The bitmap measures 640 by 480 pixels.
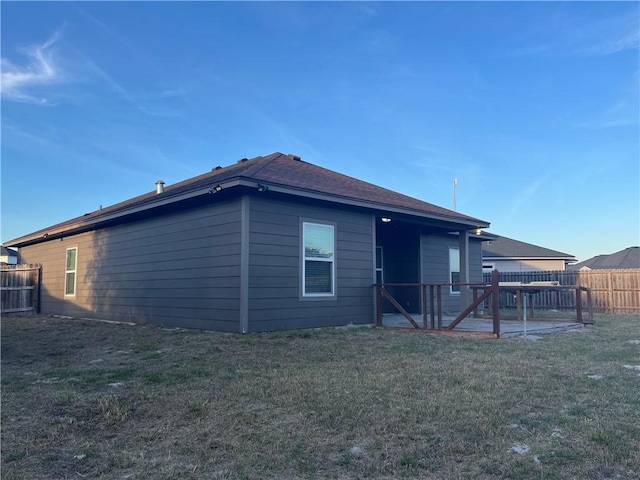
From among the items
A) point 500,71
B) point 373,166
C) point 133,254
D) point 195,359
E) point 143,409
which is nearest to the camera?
point 143,409

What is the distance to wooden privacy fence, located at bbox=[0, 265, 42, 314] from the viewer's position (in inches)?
611

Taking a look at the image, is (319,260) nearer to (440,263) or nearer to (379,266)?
(379,266)

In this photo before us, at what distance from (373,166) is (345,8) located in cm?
1070

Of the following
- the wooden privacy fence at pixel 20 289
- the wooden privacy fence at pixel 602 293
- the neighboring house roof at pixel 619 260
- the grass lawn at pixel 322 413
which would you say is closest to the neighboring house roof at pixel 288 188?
the grass lawn at pixel 322 413

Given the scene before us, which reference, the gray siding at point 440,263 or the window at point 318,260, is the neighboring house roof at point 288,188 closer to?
the window at point 318,260

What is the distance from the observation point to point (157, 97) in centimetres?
1469

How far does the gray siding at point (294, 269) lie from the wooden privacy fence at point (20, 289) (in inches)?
456

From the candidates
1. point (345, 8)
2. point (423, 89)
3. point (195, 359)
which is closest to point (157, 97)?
point (345, 8)

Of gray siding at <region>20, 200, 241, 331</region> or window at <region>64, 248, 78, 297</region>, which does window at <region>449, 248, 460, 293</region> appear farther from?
window at <region>64, 248, 78, 297</region>

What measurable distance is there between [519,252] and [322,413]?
24.6 metres

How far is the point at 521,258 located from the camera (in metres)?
25.6

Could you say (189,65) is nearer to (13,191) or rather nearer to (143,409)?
(13,191)

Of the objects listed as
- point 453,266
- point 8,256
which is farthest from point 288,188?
point 8,256

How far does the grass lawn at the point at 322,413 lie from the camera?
286cm
